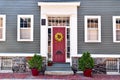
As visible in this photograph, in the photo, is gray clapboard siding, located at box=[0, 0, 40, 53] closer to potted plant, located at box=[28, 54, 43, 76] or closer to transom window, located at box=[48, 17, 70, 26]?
transom window, located at box=[48, 17, 70, 26]

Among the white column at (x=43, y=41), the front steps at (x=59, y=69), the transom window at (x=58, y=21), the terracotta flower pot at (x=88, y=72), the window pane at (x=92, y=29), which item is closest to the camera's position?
the terracotta flower pot at (x=88, y=72)

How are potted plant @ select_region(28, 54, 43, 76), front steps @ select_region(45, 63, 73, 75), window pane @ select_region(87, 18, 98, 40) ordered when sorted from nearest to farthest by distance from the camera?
potted plant @ select_region(28, 54, 43, 76) → front steps @ select_region(45, 63, 73, 75) → window pane @ select_region(87, 18, 98, 40)

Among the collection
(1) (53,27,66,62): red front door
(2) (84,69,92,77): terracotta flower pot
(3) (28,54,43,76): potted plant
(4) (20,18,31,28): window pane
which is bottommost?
(2) (84,69,92,77): terracotta flower pot

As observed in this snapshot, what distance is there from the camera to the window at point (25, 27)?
17109 millimetres

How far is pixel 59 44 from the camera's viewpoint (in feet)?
57.1

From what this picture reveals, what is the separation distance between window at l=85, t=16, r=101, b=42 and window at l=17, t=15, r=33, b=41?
386 centimetres

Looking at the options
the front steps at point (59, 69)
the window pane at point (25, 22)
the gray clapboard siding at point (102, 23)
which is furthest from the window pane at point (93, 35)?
the window pane at point (25, 22)

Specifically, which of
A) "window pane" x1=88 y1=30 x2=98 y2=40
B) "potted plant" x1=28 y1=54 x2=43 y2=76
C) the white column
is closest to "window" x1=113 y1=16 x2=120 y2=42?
"window pane" x1=88 y1=30 x2=98 y2=40

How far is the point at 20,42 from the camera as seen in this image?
56.0ft

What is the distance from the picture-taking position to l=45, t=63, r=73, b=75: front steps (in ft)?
52.3

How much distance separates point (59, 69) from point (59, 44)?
1962mm

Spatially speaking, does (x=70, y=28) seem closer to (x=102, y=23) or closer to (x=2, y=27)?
(x=102, y=23)

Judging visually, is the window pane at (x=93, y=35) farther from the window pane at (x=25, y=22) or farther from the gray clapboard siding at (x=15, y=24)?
the window pane at (x=25, y=22)

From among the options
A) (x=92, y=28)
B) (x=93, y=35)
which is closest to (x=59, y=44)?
(x=93, y=35)
